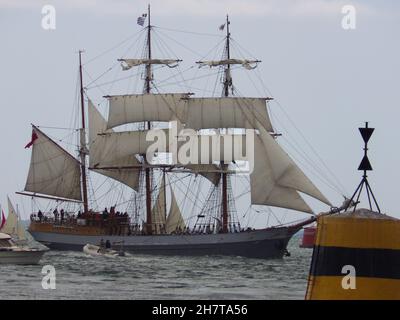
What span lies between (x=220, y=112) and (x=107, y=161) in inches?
435

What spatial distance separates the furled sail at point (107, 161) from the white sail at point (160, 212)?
251cm

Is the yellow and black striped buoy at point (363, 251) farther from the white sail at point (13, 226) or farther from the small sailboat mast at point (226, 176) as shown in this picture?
the white sail at point (13, 226)

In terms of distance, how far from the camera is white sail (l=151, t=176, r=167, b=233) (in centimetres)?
9662

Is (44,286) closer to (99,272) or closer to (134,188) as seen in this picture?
(99,272)

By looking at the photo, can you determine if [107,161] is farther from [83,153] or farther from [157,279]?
[157,279]

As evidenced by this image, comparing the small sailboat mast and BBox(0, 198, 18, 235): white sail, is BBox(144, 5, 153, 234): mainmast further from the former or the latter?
BBox(0, 198, 18, 235): white sail

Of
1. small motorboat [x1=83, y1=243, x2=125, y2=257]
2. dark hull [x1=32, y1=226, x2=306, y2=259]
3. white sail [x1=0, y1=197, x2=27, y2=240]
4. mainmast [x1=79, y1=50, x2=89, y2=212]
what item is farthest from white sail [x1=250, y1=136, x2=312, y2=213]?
white sail [x1=0, y1=197, x2=27, y2=240]

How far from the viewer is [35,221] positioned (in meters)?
104

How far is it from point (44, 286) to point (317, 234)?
102 feet

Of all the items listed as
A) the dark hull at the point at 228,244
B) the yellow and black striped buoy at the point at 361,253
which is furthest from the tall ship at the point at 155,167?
the yellow and black striped buoy at the point at 361,253

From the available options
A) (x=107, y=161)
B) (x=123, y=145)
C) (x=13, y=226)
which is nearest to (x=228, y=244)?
(x=123, y=145)

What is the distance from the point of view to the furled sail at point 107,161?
97375 millimetres

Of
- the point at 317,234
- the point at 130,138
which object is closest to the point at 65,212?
the point at 130,138

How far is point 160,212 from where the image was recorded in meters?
98.0
